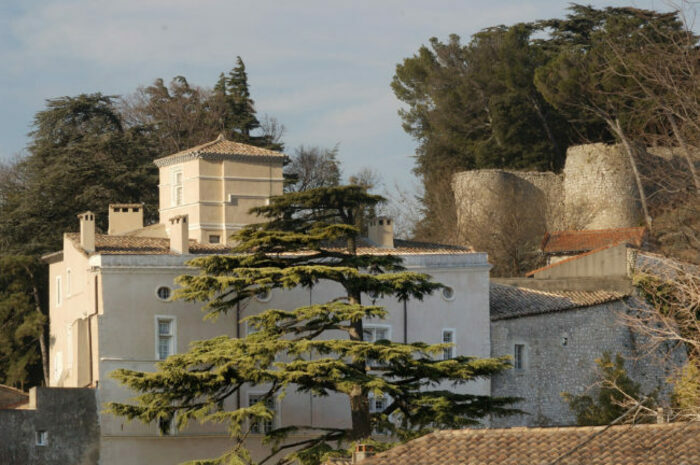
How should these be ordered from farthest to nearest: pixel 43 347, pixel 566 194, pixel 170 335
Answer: pixel 566 194 → pixel 43 347 → pixel 170 335

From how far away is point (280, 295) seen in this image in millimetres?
40344

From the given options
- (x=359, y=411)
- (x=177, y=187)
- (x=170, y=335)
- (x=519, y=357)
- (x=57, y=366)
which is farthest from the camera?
(x=177, y=187)

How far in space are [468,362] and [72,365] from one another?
1242 cm

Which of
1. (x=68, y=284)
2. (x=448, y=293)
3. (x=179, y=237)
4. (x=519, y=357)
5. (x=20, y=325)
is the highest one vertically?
(x=179, y=237)

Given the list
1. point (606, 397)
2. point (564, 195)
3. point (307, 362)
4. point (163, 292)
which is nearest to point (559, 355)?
point (606, 397)

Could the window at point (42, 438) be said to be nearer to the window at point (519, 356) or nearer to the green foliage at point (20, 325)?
the green foliage at point (20, 325)

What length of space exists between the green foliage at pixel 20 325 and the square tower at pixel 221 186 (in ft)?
15.1

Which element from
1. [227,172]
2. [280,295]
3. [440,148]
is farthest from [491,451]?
[440,148]

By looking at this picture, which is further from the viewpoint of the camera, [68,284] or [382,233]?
[382,233]

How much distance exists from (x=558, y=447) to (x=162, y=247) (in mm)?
20016

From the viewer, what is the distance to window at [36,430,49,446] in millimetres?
38062

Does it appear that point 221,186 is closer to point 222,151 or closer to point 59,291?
point 222,151

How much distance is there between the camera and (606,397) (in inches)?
1671

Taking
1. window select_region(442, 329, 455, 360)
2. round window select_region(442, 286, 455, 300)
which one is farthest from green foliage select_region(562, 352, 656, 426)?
round window select_region(442, 286, 455, 300)
